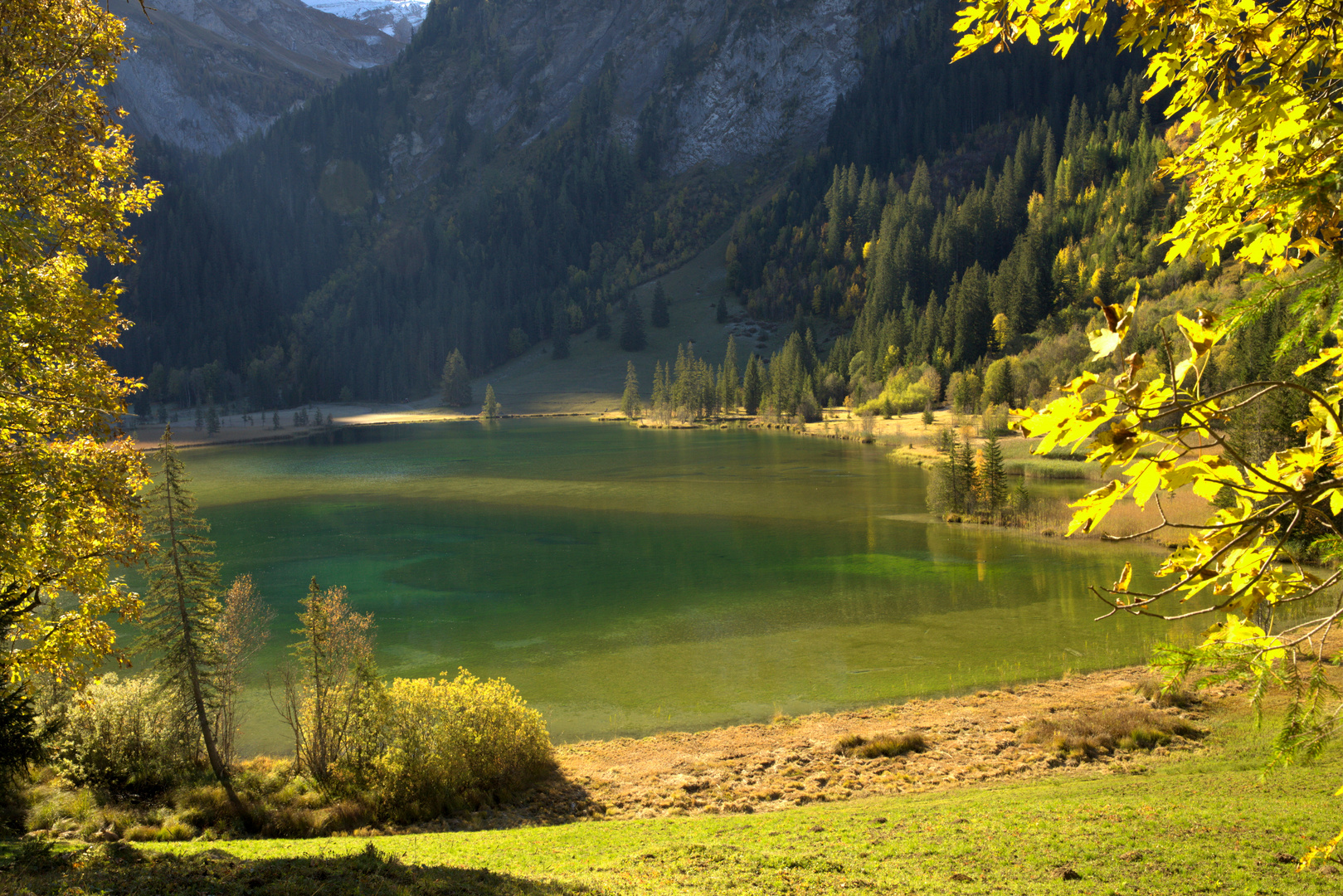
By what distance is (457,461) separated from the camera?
79500 millimetres

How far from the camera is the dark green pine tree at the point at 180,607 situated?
1770 cm

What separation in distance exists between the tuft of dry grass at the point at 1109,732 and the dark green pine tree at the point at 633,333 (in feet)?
537

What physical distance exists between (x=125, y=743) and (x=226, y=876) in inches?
522

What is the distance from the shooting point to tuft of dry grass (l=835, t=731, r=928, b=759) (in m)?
17.5

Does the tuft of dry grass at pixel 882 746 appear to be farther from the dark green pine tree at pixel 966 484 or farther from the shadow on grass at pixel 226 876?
the dark green pine tree at pixel 966 484

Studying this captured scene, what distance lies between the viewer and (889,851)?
1017 cm

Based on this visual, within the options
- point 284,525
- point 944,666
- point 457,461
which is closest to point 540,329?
point 457,461

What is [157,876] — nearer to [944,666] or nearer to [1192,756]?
[1192,756]

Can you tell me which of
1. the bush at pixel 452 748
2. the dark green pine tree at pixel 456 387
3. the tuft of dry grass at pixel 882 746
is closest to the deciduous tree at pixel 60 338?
the bush at pixel 452 748

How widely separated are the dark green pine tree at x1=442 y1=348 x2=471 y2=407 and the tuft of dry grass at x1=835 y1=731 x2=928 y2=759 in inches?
5903

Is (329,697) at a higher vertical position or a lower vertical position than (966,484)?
lower

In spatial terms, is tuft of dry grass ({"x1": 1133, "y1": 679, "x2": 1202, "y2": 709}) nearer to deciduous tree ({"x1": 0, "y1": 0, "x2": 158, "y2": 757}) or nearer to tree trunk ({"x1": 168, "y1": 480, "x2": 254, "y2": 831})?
deciduous tree ({"x1": 0, "y1": 0, "x2": 158, "y2": 757})

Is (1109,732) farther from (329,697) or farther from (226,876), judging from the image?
(329,697)

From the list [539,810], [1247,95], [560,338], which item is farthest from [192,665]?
[560,338]
